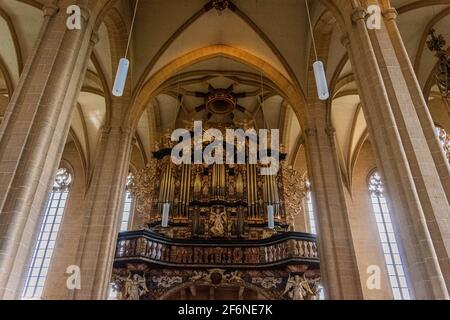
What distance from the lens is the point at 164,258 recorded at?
1204cm

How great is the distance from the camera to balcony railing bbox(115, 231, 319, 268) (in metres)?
11.7

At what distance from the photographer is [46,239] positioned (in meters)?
16.3

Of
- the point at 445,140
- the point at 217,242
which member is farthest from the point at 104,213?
the point at 445,140

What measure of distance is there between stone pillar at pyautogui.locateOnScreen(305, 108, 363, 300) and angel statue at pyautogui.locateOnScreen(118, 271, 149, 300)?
5.70 metres

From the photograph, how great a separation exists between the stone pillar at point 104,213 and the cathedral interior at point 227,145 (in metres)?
0.05

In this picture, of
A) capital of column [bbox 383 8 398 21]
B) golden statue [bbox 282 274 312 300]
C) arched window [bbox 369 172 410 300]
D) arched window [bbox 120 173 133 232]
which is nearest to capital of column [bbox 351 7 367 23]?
capital of column [bbox 383 8 398 21]

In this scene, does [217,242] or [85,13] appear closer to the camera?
[85,13]

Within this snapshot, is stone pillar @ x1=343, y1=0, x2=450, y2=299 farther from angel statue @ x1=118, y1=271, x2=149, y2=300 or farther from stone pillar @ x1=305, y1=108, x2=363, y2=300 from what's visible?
angel statue @ x1=118, y1=271, x2=149, y2=300

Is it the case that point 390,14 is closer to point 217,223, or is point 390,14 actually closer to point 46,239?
point 217,223

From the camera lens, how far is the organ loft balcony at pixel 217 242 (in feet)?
38.2

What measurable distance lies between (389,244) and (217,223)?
8209 mm

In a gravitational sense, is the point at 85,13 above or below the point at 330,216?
above

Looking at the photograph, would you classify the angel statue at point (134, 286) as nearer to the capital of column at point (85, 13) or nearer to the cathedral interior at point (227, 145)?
the cathedral interior at point (227, 145)

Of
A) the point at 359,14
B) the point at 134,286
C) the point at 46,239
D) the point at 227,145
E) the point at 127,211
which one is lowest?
the point at 134,286
